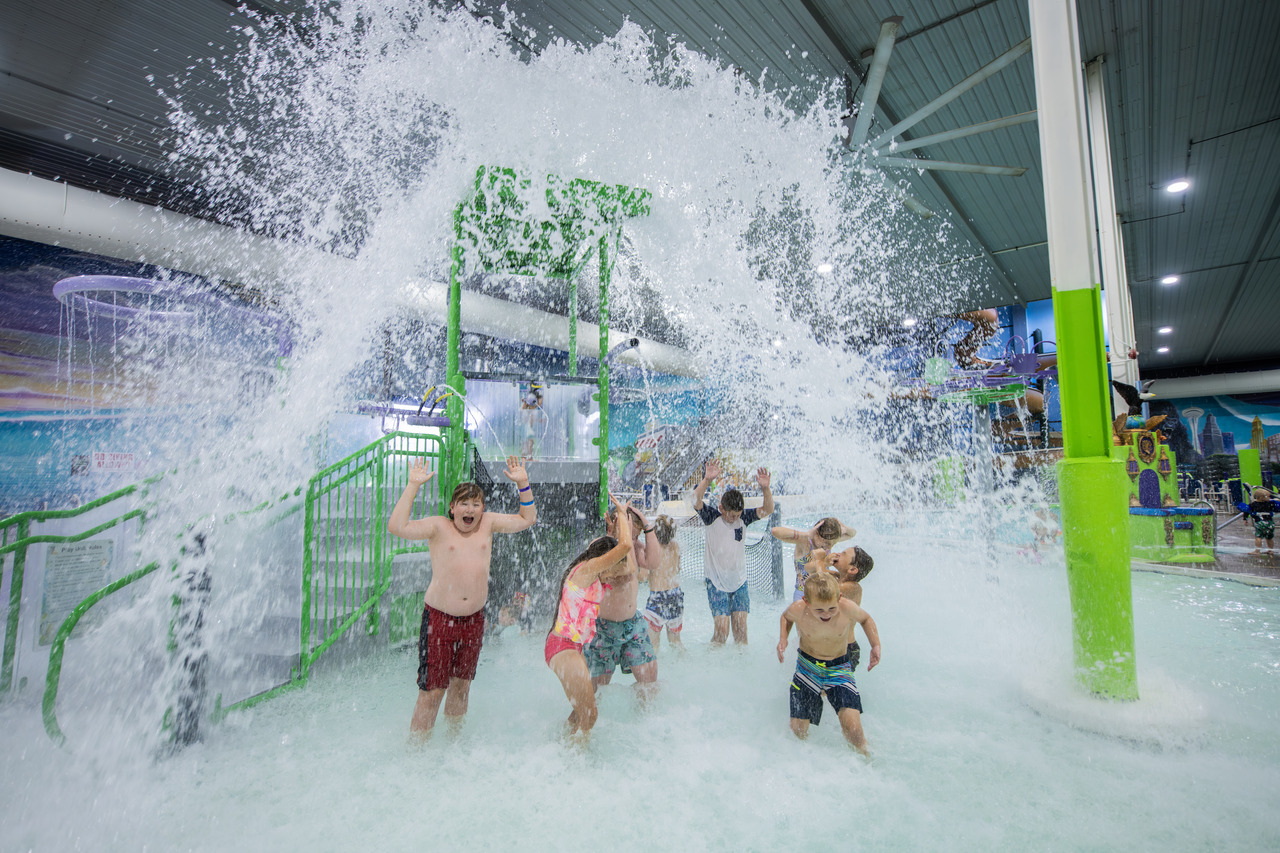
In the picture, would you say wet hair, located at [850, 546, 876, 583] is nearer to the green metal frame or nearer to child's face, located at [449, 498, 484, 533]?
the green metal frame

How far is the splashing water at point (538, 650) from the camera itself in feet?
8.73

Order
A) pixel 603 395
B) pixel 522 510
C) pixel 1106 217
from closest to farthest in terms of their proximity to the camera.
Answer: pixel 522 510, pixel 603 395, pixel 1106 217

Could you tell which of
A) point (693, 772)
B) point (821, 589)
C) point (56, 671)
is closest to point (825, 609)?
point (821, 589)

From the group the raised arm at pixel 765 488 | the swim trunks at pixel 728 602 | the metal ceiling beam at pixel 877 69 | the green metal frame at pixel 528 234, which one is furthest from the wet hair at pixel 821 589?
the metal ceiling beam at pixel 877 69

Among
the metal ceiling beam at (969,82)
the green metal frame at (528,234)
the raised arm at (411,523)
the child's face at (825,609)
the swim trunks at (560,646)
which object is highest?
the metal ceiling beam at (969,82)

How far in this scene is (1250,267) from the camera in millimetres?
13641

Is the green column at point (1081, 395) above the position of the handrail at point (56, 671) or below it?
above

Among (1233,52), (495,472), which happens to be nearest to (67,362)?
(495,472)

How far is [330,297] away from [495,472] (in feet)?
17.7

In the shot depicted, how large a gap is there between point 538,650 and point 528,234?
355 centimetres

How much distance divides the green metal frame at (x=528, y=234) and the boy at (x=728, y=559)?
1.03 m

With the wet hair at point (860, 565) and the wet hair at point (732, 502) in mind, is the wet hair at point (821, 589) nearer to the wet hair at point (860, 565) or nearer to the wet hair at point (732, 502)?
the wet hair at point (860, 565)

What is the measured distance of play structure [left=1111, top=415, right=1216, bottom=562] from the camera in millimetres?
8039

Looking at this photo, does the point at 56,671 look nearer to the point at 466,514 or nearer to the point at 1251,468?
the point at 466,514
